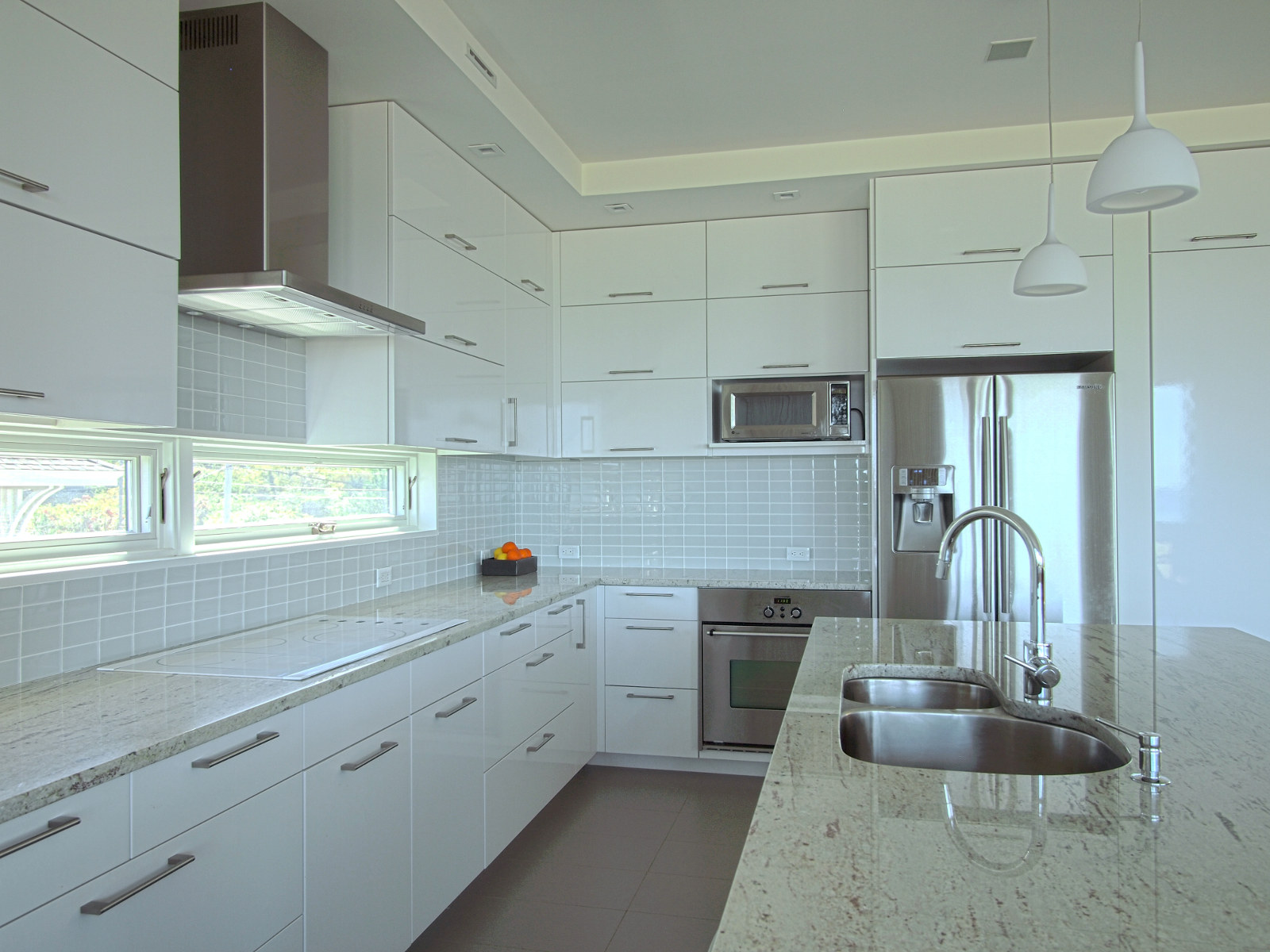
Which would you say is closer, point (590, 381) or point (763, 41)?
point (763, 41)

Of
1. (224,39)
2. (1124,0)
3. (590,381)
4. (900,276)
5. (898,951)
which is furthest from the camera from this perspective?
(590,381)

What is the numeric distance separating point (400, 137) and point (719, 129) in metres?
1.30

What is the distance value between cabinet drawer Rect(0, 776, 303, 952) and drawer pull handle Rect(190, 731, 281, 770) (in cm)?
10

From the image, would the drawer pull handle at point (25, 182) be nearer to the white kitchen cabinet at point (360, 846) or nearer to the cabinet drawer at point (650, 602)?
the white kitchen cabinet at point (360, 846)

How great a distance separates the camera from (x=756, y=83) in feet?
9.89

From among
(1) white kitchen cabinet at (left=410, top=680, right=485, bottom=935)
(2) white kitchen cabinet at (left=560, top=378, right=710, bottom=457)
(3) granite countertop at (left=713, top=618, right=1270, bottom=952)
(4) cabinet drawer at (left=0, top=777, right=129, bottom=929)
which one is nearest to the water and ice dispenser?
(2) white kitchen cabinet at (left=560, top=378, right=710, bottom=457)

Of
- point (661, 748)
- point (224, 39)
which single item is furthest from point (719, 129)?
point (661, 748)

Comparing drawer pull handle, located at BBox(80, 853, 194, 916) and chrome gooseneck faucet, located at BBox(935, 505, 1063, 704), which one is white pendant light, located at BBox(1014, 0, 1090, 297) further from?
drawer pull handle, located at BBox(80, 853, 194, 916)

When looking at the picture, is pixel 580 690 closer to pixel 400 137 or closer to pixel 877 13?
pixel 400 137

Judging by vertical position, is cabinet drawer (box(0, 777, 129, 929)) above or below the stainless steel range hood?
below

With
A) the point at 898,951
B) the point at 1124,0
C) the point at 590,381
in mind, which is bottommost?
the point at 898,951

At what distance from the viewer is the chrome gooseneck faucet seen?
159 cm

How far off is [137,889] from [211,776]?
209 millimetres

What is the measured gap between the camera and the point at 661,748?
12.7 feet
